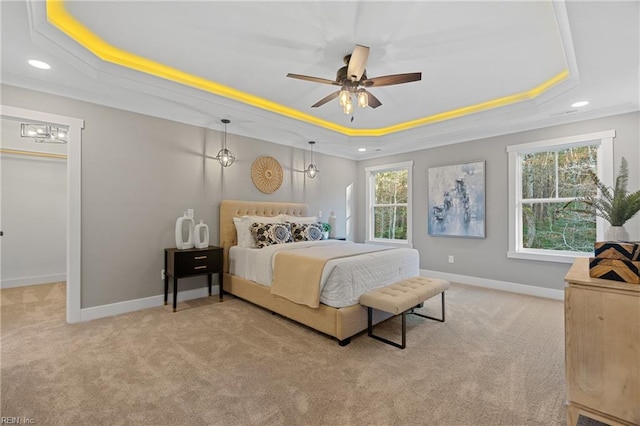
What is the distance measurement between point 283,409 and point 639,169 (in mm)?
4692

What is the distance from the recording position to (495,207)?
179 inches

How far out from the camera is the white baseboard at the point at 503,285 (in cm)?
402

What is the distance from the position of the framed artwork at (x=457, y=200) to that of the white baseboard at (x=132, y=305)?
13.2 ft

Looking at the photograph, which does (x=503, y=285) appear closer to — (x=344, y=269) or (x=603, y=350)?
(x=344, y=269)

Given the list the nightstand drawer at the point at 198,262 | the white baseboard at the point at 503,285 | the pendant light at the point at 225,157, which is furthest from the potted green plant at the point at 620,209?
the pendant light at the point at 225,157

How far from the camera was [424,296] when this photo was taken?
2.83m

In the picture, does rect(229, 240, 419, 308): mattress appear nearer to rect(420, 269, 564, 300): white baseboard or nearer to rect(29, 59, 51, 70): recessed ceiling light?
rect(420, 269, 564, 300): white baseboard

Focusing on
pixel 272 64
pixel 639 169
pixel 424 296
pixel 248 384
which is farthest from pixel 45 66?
pixel 639 169

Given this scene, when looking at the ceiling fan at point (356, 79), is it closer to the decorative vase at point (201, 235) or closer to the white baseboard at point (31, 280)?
the decorative vase at point (201, 235)

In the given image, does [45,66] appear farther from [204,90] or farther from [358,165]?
[358,165]

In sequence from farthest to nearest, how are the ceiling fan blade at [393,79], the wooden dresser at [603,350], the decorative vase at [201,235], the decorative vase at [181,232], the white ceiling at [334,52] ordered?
the decorative vase at [201,235], the decorative vase at [181,232], the ceiling fan blade at [393,79], the white ceiling at [334,52], the wooden dresser at [603,350]

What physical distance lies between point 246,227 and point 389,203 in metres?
3.30

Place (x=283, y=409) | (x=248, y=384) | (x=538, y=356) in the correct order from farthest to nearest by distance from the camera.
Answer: (x=538, y=356)
(x=248, y=384)
(x=283, y=409)

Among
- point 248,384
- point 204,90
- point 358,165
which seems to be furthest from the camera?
point 358,165
